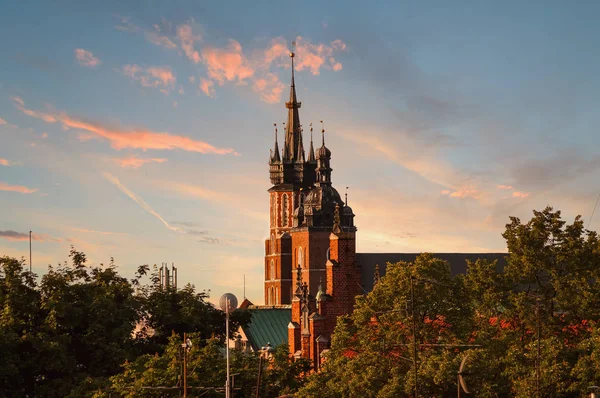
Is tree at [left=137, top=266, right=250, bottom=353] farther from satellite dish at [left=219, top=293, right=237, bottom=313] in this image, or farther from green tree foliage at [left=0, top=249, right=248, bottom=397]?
satellite dish at [left=219, top=293, right=237, bottom=313]

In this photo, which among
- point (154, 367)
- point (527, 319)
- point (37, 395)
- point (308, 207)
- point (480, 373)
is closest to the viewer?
point (480, 373)

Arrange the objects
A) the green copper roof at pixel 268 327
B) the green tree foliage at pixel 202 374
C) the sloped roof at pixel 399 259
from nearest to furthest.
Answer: the green tree foliage at pixel 202 374, the green copper roof at pixel 268 327, the sloped roof at pixel 399 259

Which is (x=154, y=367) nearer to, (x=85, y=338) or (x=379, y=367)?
(x=85, y=338)

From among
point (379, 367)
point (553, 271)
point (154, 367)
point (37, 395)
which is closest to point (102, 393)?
point (154, 367)

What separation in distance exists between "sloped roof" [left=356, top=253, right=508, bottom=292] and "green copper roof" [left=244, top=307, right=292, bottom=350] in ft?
132

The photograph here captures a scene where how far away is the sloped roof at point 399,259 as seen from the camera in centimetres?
16275

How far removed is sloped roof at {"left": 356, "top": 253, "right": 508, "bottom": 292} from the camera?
16275cm

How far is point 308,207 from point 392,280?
149584 millimetres

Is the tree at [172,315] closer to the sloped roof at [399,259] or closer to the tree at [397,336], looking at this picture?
the tree at [397,336]

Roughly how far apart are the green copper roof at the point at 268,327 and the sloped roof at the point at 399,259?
4024cm

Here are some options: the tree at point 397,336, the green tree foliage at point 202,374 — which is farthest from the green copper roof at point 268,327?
the tree at point 397,336

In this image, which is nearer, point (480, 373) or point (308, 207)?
point (480, 373)

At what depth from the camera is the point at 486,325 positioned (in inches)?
1960

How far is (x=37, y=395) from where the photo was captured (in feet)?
184
